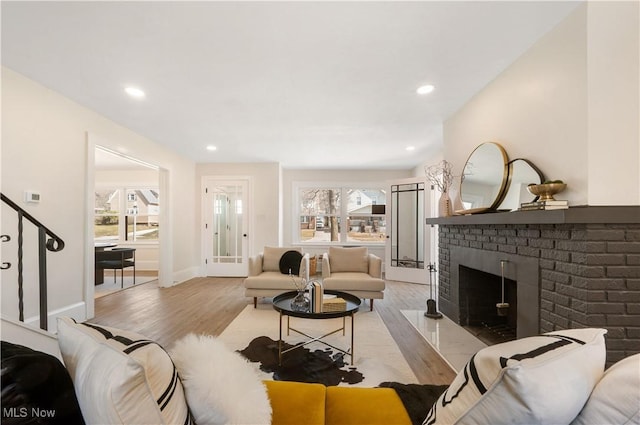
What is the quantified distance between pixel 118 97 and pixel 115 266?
3.40m

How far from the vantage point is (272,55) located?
7.77ft

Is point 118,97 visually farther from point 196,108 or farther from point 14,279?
point 14,279

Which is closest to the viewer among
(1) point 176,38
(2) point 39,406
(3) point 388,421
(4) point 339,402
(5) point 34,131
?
(2) point 39,406

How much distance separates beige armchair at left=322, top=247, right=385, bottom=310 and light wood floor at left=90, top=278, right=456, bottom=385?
1.12 feet

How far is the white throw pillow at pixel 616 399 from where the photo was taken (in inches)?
25.9

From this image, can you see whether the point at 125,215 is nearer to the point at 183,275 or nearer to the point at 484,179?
the point at 183,275

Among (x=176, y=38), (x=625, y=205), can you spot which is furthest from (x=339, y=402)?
(x=176, y=38)

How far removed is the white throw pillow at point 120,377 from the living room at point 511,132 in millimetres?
2321

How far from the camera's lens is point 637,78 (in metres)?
1.81

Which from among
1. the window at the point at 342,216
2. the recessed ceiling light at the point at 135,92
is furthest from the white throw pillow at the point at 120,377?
the window at the point at 342,216

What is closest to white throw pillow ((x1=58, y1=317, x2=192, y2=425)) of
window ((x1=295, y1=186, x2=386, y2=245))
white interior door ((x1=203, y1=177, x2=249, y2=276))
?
white interior door ((x1=203, y1=177, x2=249, y2=276))

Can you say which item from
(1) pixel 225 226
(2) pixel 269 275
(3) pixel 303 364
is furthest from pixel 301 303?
(1) pixel 225 226

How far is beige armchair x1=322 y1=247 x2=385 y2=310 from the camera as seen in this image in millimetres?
3990

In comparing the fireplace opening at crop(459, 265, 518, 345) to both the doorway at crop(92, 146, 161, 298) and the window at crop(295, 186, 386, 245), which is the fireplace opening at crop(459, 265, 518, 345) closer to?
→ the window at crop(295, 186, 386, 245)
